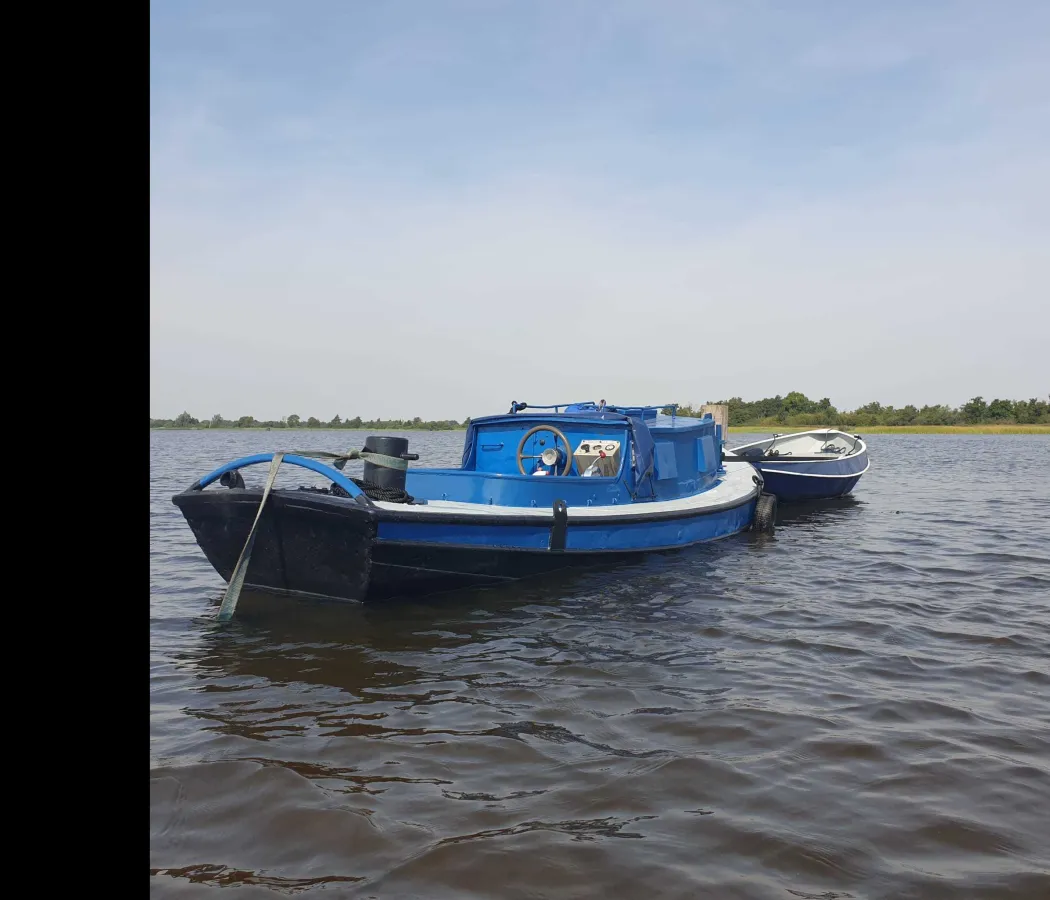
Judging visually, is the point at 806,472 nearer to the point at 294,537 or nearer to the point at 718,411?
the point at 718,411

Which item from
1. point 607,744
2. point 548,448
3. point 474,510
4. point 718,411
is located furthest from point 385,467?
point 718,411

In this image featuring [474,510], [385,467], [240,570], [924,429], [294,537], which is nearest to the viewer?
[240,570]

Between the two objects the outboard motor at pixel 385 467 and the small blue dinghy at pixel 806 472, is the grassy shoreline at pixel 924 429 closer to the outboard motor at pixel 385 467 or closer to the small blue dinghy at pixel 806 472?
the small blue dinghy at pixel 806 472

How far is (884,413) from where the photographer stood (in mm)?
73812

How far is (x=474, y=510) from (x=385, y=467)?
1179 mm

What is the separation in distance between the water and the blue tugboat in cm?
43

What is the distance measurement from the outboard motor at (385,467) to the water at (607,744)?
1460 millimetres

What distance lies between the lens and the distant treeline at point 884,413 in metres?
70.3

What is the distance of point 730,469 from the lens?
1755cm

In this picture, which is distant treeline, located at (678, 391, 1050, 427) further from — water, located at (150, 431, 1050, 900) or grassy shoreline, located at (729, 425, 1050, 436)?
water, located at (150, 431, 1050, 900)

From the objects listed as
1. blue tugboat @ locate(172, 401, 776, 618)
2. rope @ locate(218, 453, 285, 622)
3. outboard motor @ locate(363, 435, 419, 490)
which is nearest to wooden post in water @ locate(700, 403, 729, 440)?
blue tugboat @ locate(172, 401, 776, 618)

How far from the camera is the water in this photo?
361cm

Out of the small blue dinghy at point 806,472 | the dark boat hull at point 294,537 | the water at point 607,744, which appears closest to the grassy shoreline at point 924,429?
the small blue dinghy at point 806,472
